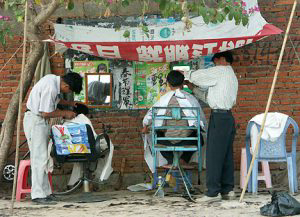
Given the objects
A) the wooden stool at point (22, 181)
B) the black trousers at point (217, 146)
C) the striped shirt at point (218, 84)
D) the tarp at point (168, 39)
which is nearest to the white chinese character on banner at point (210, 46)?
the tarp at point (168, 39)

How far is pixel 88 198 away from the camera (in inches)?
332

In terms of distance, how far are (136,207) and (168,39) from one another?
2.39 meters

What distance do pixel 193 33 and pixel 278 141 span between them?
1.82 meters

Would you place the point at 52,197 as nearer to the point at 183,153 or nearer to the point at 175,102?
the point at 183,153

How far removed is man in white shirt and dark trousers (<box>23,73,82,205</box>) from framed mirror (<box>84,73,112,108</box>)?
1400 mm

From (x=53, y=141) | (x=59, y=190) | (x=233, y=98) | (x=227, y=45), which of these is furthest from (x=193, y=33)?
(x=59, y=190)

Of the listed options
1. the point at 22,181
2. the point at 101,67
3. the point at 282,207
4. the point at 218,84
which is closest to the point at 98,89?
the point at 101,67

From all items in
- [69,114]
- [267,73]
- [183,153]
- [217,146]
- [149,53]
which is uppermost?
[149,53]

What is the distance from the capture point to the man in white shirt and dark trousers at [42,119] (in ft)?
26.2

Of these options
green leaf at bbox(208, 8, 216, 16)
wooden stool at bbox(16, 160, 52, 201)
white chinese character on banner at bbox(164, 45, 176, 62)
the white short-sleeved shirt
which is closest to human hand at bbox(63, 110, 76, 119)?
the white short-sleeved shirt

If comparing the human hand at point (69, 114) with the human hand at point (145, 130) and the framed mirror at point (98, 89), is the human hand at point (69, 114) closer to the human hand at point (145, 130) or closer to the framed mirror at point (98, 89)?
the human hand at point (145, 130)

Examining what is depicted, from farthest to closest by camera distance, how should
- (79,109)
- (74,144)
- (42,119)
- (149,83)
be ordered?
(149,83), (79,109), (42,119), (74,144)

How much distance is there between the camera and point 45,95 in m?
7.95

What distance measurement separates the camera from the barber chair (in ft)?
26.3
